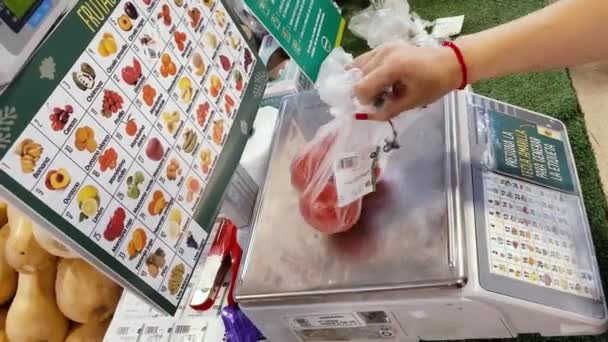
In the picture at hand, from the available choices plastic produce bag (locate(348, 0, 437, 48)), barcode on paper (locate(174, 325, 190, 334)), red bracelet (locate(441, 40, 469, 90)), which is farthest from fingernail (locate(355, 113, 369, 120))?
plastic produce bag (locate(348, 0, 437, 48))

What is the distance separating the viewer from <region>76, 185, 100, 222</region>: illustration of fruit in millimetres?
595

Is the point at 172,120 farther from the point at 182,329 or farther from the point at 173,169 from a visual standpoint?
the point at 182,329

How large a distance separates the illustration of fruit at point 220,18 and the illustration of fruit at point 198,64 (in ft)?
0.27

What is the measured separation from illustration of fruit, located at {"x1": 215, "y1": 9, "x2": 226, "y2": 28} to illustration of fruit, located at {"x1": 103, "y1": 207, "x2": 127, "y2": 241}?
354 mm

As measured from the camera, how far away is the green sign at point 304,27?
109cm

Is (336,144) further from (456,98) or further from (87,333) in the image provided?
(87,333)

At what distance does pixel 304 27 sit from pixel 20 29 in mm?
730

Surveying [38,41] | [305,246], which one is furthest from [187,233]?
[38,41]

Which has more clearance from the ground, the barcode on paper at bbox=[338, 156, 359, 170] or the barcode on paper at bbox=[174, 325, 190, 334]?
the barcode on paper at bbox=[338, 156, 359, 170]

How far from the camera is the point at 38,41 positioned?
0.58 m

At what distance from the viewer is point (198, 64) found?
2.63 feet

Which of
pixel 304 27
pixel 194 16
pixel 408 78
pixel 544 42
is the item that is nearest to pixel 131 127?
pixel 194 16

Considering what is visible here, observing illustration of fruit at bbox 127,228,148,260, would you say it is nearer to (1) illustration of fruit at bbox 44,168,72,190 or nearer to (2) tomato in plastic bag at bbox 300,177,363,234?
(1) illustration of fruit at bbox 44,168,72,190

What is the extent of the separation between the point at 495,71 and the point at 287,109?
1.37 feet
